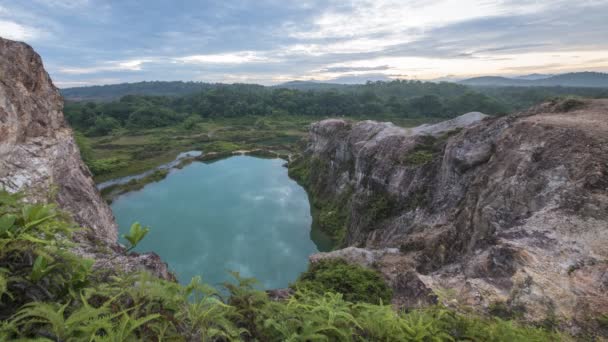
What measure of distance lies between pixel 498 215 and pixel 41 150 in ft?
65.9

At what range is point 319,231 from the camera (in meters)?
31.5

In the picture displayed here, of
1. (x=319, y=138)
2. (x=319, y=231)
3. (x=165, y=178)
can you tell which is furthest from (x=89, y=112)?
(x=319, y=231)

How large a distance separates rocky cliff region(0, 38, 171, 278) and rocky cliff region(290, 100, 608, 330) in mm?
10035

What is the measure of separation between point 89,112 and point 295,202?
10165 cm

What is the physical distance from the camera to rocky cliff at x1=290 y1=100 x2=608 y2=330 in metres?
9.02

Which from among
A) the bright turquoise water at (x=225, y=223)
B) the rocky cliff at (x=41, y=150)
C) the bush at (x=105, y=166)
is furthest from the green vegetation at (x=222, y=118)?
the rocky cliff at (x=41, y=150)

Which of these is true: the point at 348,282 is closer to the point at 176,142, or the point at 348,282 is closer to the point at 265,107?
the point at 176,142

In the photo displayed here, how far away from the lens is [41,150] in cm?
1335

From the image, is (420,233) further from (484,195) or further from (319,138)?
(319,138)

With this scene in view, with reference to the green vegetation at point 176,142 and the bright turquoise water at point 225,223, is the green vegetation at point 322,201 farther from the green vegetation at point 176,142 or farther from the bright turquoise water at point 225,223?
the green vegetation at point 176,142

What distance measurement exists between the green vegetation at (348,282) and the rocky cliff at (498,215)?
73cm

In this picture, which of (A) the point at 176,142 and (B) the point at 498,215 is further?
(A) the point at 176,142

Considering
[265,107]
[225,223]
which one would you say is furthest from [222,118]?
[225,223]

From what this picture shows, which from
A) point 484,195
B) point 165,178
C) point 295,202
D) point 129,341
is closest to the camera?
point 129,341
